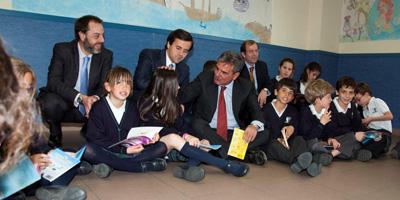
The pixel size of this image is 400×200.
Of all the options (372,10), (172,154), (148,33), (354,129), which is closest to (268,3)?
(372,10)

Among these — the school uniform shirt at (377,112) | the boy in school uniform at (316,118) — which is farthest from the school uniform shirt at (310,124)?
the school uniform shirt at (377,112)

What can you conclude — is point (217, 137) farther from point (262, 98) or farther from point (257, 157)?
point (262, 98)

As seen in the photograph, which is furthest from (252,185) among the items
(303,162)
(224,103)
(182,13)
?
(182,13)

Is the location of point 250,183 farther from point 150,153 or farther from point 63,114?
point 63,114

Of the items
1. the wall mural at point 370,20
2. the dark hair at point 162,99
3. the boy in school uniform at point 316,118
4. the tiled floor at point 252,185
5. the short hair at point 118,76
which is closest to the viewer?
the tiled floor at point 252,185

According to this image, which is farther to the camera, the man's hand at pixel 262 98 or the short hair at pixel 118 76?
the man's hand at pixel 262 98

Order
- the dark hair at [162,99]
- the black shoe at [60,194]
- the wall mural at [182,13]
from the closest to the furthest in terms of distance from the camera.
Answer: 1. the black shoe at [60,194]
2. the dark hair at [162,99]
3. the wall mural at [182,13]

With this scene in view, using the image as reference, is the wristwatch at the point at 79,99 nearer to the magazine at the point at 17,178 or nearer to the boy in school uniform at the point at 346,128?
the magazine at the point at 17,178

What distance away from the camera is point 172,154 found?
231 cm

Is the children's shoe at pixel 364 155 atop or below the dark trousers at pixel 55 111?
below

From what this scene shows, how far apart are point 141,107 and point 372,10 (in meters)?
4.05

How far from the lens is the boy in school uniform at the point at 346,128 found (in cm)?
270

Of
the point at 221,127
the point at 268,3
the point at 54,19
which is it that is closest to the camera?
the point at 221,127

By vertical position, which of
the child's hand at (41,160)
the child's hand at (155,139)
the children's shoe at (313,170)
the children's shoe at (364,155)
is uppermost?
the child's hand at (155,139)
